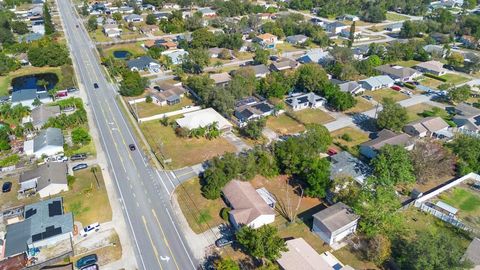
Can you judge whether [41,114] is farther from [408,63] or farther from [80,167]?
[408,63]

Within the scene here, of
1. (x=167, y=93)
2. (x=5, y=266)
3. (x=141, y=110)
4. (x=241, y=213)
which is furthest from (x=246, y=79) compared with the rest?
(x=5, y=266)

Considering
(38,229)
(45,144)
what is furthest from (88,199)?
(45,144)

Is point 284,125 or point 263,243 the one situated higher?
point 263,243

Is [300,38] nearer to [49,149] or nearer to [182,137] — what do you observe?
[182,137]

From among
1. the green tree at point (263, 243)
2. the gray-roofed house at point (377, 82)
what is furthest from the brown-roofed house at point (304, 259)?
the gray-roofed house at point (377, 82)

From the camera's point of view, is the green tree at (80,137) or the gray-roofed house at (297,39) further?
the gray-roofed house at (297,39)

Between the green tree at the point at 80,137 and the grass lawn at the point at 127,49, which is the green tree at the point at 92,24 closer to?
the grass lawn at the point at 127,49
